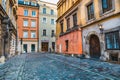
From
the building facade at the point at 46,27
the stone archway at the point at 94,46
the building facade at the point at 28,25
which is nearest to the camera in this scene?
the stone archway at the point at 94,46

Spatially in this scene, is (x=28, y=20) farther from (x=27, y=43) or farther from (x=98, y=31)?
(x=98, y=31)

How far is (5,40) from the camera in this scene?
1237 cm

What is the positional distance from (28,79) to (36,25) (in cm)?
3106

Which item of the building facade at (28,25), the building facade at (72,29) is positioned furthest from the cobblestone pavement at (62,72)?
the building facade at (28,25)

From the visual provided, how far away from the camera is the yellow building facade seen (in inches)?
395

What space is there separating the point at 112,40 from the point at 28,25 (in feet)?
90.9

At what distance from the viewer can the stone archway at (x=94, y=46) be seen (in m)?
12.7

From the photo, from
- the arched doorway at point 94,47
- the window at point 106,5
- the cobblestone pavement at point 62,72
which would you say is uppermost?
the window at point 106,5

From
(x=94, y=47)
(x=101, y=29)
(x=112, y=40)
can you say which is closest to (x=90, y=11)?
(x=101, y=29)

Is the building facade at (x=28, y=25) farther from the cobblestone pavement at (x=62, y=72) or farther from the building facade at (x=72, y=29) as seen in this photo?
the cobblestone pavement at (x=62, y=72)

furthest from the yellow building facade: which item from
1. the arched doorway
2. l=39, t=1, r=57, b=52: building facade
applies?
l=39, t=1, r=57, b=52: building facade

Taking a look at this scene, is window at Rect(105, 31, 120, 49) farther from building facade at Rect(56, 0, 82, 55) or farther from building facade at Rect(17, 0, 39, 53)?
building facade at Rect(17, 0, 39, 53)

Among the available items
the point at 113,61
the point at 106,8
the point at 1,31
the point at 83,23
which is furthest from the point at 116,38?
the point at 1,31

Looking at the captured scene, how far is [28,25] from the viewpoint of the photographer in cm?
3438
